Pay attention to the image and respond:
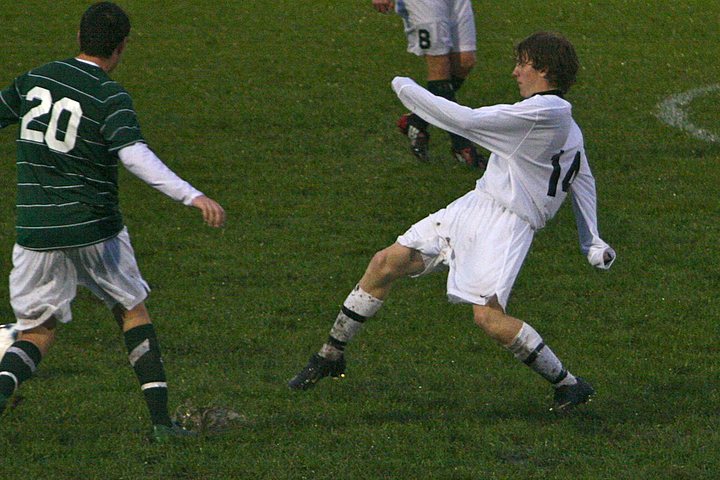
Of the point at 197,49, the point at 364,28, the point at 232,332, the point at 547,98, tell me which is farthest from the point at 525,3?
the point at 547,98

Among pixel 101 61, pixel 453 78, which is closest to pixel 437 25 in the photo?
pixel 453 78

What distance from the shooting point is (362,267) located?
381 inches

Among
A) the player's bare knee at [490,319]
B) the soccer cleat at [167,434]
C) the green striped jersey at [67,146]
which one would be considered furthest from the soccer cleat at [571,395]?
the green striped jersey at [67,146]

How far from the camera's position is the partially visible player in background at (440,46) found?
37.5 feet

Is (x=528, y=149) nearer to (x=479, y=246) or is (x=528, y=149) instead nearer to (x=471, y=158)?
(x=479, y=246)

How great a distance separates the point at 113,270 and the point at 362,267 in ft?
12.4

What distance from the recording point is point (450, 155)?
12234 mm

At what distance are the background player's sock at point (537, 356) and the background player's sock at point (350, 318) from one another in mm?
858

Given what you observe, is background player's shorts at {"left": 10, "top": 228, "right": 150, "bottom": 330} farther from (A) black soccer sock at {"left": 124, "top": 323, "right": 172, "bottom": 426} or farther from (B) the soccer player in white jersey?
(B) the soccer player in white jersey

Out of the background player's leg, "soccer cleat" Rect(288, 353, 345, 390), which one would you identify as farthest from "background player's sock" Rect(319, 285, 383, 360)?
the background player's leg

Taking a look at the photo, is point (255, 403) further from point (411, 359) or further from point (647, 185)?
point (647, 185)

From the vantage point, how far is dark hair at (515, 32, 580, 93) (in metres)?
6.35

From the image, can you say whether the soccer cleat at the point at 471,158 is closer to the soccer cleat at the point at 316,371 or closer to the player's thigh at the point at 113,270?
the soccer cleat at the point at 316,371

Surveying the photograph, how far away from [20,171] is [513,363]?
3208 millimetres
